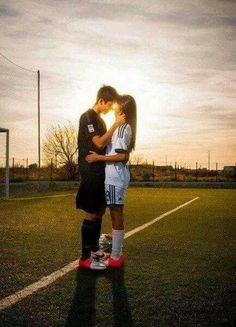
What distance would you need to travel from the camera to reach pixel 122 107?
4.86m

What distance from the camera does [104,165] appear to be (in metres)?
5.16

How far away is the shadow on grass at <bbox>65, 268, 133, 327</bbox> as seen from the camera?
3.30 meters

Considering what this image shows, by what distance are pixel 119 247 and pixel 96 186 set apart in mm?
750

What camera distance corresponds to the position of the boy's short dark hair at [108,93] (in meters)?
4.97

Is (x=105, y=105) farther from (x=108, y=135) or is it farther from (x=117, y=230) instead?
(x=117, y=230)

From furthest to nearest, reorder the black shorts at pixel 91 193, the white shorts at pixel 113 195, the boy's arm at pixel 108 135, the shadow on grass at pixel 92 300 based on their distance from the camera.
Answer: the black shorts at pixel 91 193 < the white shorts at pixel 113 195 < the boy's arm at pixel 108 135 < the shadow on grass at pixel 92 300

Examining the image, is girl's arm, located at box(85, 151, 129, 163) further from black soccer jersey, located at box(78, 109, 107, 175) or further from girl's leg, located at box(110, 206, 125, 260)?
girl's leg, located at box(110, 206, 125, 260)

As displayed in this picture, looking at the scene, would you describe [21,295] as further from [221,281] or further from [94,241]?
[221,281]

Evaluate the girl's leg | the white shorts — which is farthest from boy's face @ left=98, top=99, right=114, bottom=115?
the girl's leg

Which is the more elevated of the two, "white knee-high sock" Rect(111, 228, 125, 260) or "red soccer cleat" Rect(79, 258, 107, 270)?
"white knee-high sock" Rect(111, 228, 125, 260)

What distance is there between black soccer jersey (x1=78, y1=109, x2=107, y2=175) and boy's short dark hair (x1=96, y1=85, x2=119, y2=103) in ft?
0.70

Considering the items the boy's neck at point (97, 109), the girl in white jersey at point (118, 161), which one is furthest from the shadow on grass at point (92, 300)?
the boy's neck at point (97, 109)

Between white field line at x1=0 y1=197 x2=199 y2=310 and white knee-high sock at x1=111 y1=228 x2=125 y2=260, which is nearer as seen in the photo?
white field line at x1=0 y1=197 x2=199 y2=310

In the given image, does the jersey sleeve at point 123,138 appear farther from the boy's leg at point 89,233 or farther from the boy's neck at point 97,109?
the boy's leg at point 89,233
